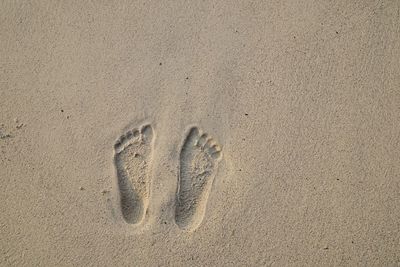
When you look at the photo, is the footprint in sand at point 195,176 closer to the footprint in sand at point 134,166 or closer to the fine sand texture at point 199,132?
the fine sand texture at point 199,132

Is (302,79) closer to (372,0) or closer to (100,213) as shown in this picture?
(372,0)

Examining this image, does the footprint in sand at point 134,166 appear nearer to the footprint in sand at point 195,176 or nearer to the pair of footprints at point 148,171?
the pair of footprints at point 148,171

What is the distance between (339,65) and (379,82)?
0.79ft

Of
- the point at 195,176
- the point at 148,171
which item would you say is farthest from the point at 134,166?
the point at 195,176

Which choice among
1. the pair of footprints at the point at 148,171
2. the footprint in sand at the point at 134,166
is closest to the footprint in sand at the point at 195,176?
the pair of footprints at the point at 148,171

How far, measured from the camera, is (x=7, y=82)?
1940 millimetres

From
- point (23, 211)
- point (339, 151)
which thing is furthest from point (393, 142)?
point (23, 211)

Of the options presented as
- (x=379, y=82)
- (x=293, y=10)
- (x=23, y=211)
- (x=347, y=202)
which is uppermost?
(x=293, y=10)

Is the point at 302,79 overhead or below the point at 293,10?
below

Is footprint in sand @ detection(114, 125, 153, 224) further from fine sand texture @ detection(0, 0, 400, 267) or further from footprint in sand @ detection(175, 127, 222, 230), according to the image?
footprint in sand @ detection(175, 127, 222, 230)

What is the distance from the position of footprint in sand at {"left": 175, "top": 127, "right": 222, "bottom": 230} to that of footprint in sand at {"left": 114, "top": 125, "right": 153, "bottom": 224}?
199mm

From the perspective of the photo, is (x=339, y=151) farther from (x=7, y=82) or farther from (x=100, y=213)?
(x=7, y=82)

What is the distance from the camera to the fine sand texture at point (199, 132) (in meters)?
1.88

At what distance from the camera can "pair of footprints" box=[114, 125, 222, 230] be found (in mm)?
1905
